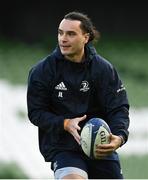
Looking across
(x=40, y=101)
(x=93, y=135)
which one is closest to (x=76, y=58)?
(x=40, y=101)

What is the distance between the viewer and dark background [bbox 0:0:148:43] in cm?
1894

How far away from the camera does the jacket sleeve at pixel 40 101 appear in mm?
7404

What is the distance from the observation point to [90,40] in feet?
25.5

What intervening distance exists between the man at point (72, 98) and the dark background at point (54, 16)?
11.4 m

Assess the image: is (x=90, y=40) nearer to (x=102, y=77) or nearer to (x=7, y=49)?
(x=102, y=77)

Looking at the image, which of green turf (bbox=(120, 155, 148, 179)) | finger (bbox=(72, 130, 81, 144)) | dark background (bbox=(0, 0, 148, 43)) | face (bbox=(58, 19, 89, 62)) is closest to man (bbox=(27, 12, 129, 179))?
face (bbox=(58, 19, 89, 62))

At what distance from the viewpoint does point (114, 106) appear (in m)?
7.58

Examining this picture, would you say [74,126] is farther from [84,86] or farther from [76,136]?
[84,86]

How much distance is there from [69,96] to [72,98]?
31 mm

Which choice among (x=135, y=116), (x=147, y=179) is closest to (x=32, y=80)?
(x=147, y=179)

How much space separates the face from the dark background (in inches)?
448

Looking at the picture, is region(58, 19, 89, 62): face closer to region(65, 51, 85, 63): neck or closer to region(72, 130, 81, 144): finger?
region(65, 51, 85, 63): neck

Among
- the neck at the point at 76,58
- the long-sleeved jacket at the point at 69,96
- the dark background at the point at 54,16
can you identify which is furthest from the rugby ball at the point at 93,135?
the dark background at the point at 54,16

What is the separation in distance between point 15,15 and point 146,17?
3.09 meters
